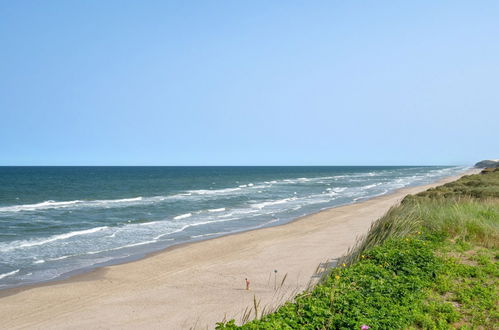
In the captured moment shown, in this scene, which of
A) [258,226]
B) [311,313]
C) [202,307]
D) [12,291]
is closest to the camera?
[311,313]

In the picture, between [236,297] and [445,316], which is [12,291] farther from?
[445,316]

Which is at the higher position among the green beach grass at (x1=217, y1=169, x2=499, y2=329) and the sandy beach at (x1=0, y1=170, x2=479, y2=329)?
the green beach grass at (x1=217, y1=169, x2=499, y2=329)

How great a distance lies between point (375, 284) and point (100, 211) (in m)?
31.5

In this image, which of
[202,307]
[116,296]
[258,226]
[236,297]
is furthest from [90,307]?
[258,226]

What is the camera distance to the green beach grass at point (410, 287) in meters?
5.59

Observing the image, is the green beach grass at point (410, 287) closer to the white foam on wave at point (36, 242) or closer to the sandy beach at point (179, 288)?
the sandy beach at point (179, 288)

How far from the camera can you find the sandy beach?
34.1ft

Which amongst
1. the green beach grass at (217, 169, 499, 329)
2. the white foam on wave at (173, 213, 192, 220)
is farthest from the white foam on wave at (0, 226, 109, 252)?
the green beach grass at (217, 169, 499, 329)

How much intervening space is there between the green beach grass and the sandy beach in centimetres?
188

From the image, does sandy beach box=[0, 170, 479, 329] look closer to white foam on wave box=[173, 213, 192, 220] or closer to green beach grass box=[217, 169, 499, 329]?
green beach grass box=[217, 169, 499, 329]

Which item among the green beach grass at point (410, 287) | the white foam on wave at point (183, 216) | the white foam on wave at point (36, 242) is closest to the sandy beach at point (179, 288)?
the green beach grass at point (410, 287)

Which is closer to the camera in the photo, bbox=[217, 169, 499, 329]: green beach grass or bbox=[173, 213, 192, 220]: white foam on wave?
bbox=[217, 169, 499, 329]: green beach grass

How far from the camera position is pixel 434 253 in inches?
382

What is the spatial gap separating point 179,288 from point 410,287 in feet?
25.5
